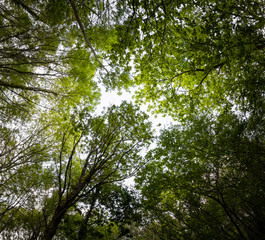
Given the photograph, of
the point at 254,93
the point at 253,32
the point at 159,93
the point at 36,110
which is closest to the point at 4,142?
the point at 36,110

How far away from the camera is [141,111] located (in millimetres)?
5734

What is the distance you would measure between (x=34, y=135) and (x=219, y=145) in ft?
24.8

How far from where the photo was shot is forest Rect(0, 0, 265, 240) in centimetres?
342

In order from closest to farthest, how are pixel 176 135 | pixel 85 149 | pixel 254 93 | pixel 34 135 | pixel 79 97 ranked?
pixel 254 93, pixel 85 149, pixel 79 97, pixel 34 135, pixel 176 135

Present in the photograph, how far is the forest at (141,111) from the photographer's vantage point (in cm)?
342

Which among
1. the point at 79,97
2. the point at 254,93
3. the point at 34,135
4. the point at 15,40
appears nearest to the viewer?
the point at 254,93

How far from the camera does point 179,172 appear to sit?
581cm

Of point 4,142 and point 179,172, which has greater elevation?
point 4,142

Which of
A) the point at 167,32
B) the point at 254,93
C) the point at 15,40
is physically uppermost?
the point at 15,40

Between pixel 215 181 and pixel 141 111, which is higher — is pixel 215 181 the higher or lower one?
the lower one

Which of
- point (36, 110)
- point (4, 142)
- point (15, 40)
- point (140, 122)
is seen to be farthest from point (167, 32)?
point (4, 142)

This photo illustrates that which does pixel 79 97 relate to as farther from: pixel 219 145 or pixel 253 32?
pixel 253 32

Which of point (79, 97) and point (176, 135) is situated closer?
point (79, 97)

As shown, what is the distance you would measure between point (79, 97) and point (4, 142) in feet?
12.2
